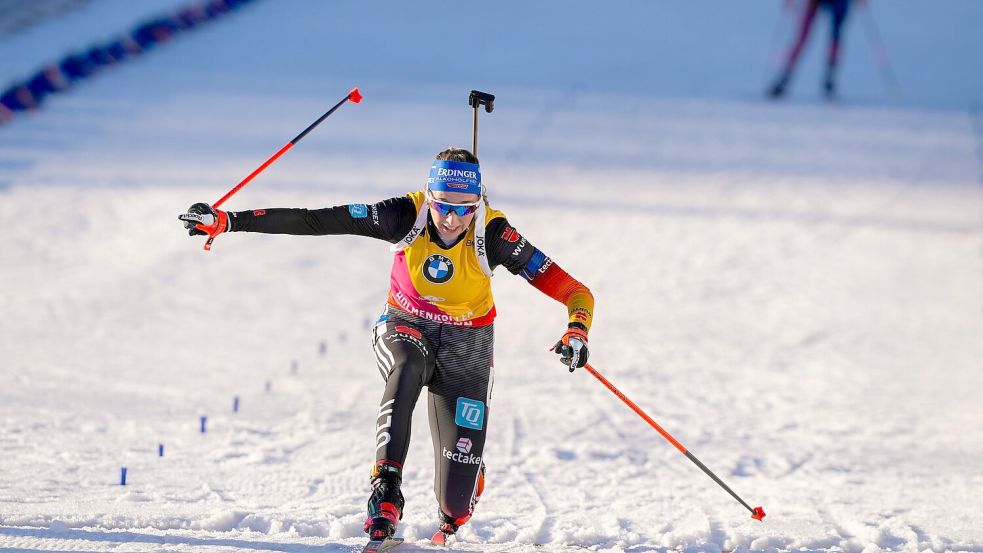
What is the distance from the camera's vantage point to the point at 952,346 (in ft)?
28.3

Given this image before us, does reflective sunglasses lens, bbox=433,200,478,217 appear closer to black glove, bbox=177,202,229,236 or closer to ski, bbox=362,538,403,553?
black glove, bbox=177,202,229,236

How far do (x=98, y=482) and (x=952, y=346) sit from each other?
20.0ft

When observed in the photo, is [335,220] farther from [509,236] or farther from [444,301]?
[509,236]

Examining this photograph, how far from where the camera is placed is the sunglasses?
4.72 metres

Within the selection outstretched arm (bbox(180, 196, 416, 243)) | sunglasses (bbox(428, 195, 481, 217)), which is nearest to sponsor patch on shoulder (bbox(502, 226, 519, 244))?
sunglasses (bbox(428, 195, 481, 217))

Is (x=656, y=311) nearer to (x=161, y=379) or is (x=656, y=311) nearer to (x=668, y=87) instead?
(x=161, y=379)

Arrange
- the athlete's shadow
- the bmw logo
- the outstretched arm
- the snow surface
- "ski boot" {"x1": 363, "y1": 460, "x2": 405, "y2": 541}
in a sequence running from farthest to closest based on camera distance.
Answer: the snow surface → the bmw logo → the outstretched arm → the athlete's shadow → "ski boot" {"x1": 363, "y1": 460, "x2": 405, "y2": 541}

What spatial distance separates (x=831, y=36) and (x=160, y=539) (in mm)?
12225

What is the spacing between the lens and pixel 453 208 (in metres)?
4.72

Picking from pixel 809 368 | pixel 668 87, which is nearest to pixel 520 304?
pixel 809 368

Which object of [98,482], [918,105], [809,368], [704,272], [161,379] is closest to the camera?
[98,482]

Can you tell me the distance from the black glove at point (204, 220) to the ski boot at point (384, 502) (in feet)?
3.70

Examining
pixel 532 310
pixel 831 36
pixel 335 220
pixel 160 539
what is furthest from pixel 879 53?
pixel 160 539

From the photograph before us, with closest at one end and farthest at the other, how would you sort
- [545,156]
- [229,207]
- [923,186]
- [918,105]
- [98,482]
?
[98,482] → [229,207] → [923,186] → [545,156] → [918,105]
